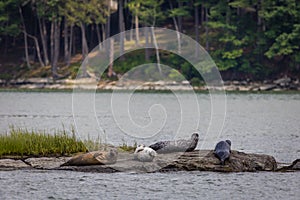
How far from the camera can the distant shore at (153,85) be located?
92000 mm

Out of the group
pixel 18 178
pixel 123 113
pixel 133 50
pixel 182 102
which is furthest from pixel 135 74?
pixel 18 178

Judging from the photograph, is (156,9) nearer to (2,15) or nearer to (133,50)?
(133,50)

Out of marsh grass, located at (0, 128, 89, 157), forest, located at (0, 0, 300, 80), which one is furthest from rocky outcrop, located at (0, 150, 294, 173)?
forest, located at (0, 0, 300, 80)

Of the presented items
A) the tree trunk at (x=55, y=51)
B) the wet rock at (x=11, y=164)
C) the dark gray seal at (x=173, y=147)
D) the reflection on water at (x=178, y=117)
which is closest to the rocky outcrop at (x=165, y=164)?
the wet rock at (x=11, y=164)

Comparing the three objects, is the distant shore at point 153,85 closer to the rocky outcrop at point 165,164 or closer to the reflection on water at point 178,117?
the reflection on water at point 178,117

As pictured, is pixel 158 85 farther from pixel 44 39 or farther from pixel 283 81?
pixel 44 39

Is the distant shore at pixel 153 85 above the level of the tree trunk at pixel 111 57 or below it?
below

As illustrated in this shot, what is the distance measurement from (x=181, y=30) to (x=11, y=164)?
74.3 m

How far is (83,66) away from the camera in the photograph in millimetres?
95062

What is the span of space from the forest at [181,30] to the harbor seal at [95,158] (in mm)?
62972

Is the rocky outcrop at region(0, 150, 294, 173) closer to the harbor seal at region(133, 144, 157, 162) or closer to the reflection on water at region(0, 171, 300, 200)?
the harbor seal at region(133, 144, 157, 162)

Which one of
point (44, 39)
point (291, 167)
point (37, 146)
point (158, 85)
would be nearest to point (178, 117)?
point (37, 146)

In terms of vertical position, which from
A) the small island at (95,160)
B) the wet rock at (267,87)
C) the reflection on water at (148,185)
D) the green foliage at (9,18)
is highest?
the green foliage at (9,18)

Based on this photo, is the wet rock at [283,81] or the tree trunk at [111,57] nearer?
the wet rock at [283,81]
